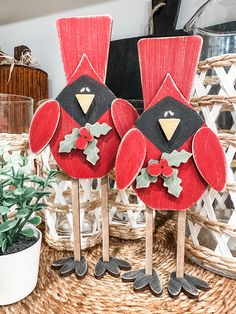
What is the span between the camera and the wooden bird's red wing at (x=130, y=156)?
1.20 ft

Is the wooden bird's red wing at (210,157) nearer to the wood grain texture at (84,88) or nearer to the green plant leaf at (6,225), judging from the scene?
the wood grain texture at (84,88)

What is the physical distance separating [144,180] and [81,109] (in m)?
0.13

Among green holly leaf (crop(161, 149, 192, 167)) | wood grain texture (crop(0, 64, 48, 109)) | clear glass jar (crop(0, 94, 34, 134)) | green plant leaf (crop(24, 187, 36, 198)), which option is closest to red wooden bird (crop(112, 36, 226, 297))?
green holly leaf (crop(161, 149, 192, 167))

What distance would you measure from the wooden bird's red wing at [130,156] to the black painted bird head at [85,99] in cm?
6

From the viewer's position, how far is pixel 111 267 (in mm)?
435

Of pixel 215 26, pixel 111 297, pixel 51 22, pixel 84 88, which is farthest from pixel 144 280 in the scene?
pixel 51 22

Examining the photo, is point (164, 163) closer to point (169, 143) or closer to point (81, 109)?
point (169, 143)

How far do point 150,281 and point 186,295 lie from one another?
47mm

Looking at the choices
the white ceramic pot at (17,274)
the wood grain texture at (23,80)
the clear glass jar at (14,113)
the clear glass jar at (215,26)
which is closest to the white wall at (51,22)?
the wood grain texture at (23,80)

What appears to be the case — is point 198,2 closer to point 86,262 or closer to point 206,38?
point 206,38

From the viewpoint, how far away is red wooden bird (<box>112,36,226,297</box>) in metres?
0.36

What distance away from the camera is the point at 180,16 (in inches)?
33.8

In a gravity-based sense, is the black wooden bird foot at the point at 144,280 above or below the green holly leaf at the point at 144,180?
below

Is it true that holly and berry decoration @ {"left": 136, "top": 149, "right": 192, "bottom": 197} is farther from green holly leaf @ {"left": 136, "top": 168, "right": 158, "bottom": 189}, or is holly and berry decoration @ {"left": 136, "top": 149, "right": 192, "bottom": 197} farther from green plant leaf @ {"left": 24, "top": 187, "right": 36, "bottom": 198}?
green plant leaf @ {"left": 24, "top": 187, "right": 36, "bottom": 198}
